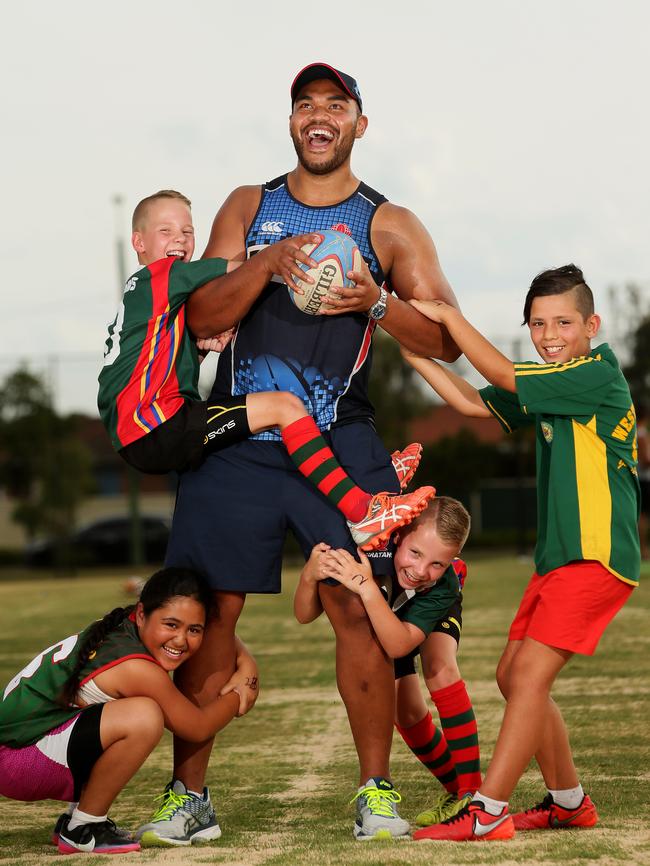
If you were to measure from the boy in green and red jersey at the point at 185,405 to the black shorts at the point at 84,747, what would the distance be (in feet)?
2.75

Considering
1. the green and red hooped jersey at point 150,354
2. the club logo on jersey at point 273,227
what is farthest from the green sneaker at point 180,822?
the club logo on jersey at point 273,227

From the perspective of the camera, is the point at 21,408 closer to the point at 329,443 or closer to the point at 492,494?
the point at 492,494

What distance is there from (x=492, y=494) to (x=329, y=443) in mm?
20381

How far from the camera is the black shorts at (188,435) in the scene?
13.6 feet

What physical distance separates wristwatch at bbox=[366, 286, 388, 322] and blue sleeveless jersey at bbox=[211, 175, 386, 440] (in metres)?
0.16

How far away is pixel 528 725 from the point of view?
3.83 m

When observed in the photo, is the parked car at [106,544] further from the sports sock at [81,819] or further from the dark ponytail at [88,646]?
the sports sock at [81,819]

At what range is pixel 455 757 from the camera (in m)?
4.48

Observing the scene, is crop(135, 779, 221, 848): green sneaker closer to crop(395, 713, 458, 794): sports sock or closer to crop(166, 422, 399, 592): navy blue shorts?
crop(166, 422, 399, 592): navy blue shorts

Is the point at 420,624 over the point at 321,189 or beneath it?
beneath

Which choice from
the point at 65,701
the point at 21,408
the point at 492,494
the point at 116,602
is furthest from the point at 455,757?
the point at 21,408

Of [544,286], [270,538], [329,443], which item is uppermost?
[544,286]

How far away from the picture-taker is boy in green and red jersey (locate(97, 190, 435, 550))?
4051 mm

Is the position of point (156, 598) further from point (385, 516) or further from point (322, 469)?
point (385, 516)
